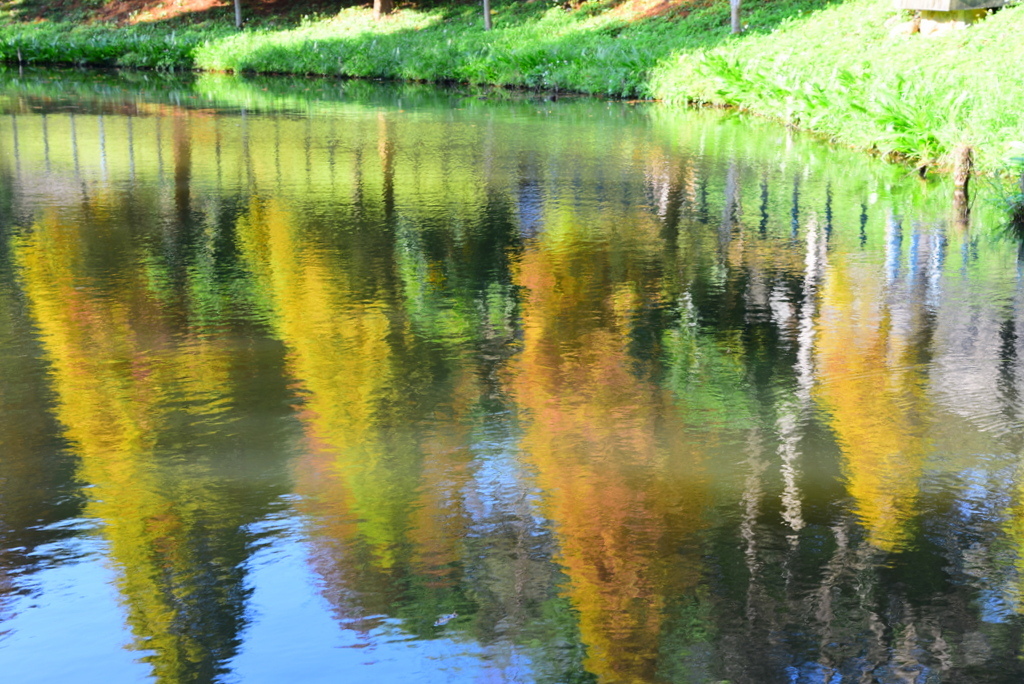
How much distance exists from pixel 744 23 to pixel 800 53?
668cm

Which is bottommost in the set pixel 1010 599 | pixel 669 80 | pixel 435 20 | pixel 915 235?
pixel 1010 599

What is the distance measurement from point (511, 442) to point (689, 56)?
21339 mm

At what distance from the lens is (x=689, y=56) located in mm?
25656

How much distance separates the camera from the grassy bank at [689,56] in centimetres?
1427

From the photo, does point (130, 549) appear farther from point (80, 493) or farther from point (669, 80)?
point (669, 80)

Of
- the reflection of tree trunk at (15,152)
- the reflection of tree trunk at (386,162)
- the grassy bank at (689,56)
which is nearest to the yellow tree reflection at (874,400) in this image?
the grassy bank at (689,56)

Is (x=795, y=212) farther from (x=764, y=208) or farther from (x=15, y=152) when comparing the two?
(x=15, y=152)

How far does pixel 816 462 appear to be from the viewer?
5488 millimetres

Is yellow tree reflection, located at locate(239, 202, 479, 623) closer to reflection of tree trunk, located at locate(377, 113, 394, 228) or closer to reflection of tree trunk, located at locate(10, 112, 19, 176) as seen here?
reflection of tree trunk, located at locate(377, 113, 394, 228)

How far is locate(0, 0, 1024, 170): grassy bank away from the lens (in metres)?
14.3

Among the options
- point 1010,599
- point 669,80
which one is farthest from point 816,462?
Answer: point 669,80

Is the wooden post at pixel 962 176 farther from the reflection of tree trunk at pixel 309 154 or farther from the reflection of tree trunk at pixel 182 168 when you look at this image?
the reflection of tree trunk at pixel 182 168

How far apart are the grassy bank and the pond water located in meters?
2.26

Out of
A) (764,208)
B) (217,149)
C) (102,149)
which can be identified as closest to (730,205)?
(764,208)
